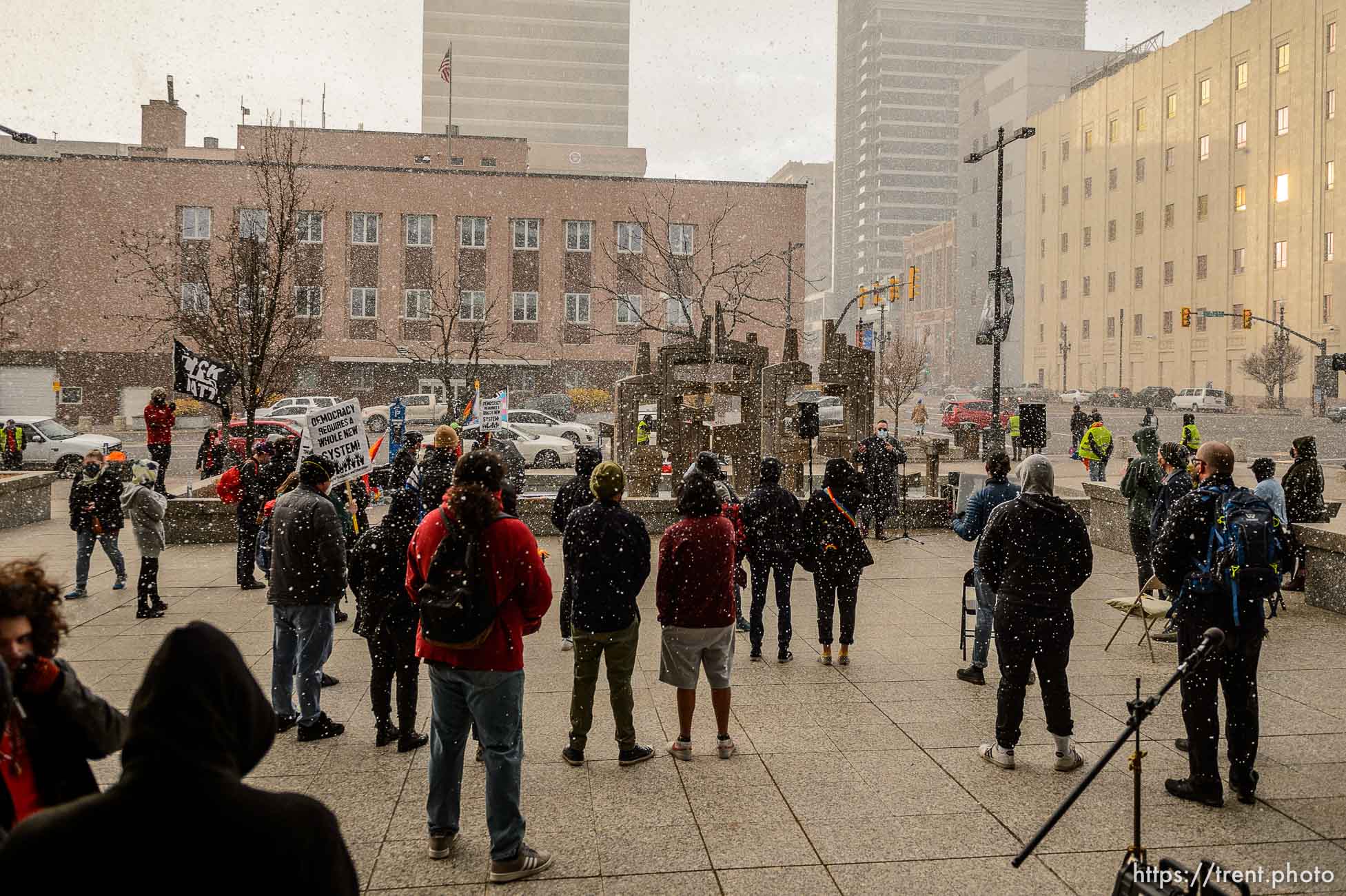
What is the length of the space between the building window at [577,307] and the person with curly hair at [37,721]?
171 ft

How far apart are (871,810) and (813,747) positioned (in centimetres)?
98

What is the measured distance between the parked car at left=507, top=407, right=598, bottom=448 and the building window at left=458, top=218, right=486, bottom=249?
24.6 m

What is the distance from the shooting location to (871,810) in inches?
202

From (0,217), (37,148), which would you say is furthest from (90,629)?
(37,148)

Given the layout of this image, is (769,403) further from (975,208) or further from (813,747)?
(975,208)

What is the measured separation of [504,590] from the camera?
14.6ft

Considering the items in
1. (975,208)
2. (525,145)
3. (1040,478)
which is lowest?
(1040,478)

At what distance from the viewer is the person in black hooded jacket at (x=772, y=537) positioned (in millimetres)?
8141

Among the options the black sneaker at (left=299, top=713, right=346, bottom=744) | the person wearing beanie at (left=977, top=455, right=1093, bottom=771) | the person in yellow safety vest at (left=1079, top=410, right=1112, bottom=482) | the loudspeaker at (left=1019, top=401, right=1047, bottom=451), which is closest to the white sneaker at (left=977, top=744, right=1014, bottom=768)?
the person wearing beanie at (left=977, top=455, right=1093, bottom=771)

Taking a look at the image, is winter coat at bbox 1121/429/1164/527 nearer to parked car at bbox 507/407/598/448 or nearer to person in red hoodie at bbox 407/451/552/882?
person in red hoodie at bbox 407/451/552/882

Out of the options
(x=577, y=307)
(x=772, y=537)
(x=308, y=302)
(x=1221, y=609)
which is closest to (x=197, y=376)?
(x=772, y=537)

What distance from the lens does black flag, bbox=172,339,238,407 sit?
15734 mm

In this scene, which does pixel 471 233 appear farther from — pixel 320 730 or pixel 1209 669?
Result: pixel 1209 669

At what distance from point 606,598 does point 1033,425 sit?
50.7 feet
